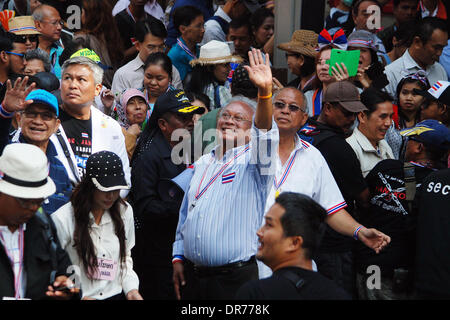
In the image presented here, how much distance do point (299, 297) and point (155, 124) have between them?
2.69 m

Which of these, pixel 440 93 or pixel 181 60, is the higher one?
pixel 181 60

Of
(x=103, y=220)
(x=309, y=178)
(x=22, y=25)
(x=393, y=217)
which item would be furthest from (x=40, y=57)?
(x=393, y=217)

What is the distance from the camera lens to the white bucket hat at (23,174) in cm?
354

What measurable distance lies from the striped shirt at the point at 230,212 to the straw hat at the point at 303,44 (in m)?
2.71

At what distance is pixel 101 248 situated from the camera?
4.16m

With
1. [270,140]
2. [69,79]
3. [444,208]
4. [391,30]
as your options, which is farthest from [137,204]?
[391,30]

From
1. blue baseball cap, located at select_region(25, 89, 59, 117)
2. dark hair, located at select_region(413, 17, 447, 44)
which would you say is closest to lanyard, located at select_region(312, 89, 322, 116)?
dark hair, located at select_region(413, 17, 447, 44)

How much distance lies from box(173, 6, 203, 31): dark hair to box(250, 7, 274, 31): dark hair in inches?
37.7

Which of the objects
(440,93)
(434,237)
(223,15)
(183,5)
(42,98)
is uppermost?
(183,5)

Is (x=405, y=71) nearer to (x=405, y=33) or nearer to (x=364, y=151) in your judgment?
(x=405, y=33)

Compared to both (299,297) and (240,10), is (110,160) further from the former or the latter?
(240,10)

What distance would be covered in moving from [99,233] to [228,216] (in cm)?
81

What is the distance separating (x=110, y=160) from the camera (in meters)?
4.30

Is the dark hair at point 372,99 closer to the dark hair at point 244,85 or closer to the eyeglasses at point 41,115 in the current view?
the dark hair at point 244,85
